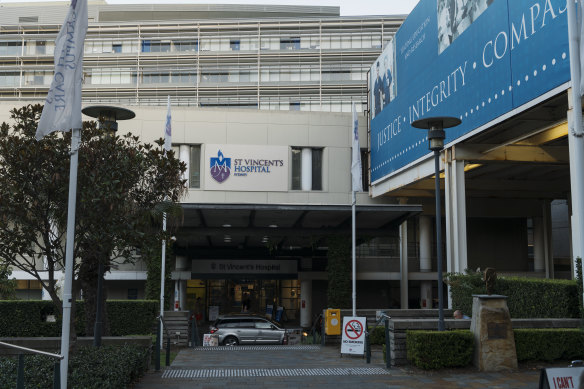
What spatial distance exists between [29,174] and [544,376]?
28.1ft

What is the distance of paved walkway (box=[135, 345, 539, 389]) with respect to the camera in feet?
38.2

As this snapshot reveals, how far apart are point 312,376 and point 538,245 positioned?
2960cm

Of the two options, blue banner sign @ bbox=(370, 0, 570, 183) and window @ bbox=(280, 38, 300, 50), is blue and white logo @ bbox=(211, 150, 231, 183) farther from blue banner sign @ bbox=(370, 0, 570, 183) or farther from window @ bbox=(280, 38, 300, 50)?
window @ bbox=(280, 38, 300, 50)

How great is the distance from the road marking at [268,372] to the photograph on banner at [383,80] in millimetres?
18796

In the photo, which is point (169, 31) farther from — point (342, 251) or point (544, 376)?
point (544, 376)

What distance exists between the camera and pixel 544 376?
732 cm

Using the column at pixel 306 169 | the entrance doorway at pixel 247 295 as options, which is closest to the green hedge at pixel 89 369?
the column at pixel 306 169

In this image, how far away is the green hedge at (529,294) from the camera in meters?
15.0

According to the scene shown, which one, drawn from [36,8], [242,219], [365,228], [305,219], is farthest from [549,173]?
[36,8]

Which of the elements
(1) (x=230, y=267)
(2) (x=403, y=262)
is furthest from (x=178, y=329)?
(2) (x=403, y=262)

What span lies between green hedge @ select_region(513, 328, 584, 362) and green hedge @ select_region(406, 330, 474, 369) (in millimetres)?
1172

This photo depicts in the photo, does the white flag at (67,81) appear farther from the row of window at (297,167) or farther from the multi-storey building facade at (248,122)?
the row of window at (297,167)

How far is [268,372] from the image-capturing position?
13.4m

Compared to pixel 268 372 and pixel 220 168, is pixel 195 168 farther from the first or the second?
pixel 268 372
